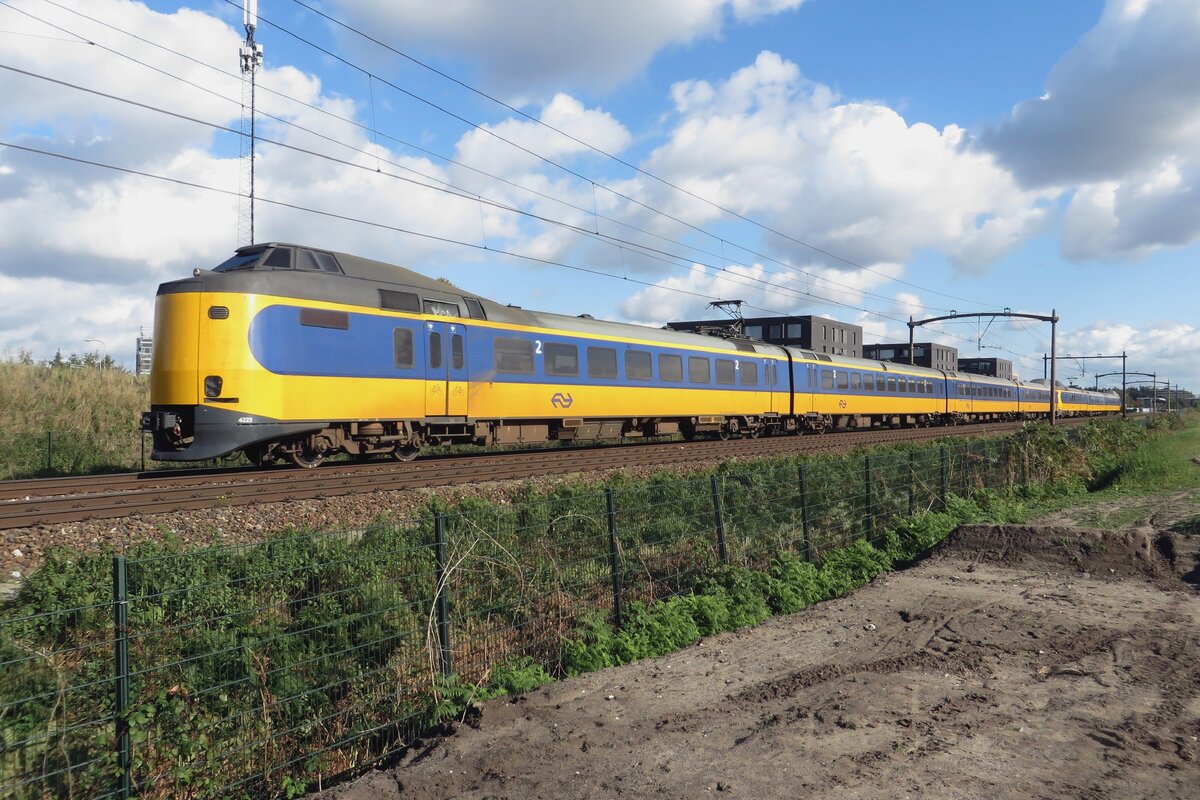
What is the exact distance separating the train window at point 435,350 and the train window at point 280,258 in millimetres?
3052

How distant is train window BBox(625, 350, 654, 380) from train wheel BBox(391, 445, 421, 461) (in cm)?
698

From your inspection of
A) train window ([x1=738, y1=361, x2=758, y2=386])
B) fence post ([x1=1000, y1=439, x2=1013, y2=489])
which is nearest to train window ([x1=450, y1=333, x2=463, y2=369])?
fence post ([x1=1000, y1=439, x2=1013, y2=489])

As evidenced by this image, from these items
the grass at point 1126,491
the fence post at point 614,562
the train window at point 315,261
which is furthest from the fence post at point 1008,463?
the train window at point 315,261

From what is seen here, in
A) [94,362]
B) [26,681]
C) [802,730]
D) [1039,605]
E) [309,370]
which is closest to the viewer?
[802,730]

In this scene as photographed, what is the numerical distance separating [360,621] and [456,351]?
973cm

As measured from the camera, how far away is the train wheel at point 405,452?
51.8 ft

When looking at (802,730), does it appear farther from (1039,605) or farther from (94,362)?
(94,362)

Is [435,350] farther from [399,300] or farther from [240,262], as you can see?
[240,262]

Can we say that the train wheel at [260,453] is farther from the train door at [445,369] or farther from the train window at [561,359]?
the train window at [561,359]

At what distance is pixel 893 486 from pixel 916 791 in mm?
8768

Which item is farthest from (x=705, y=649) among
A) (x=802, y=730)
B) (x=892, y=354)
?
(x=892, y=354)

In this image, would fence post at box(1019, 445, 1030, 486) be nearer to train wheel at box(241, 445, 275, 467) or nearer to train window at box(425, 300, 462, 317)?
train window at box(425, 300, 462, 317)

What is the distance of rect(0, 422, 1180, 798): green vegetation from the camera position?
475 centimetres

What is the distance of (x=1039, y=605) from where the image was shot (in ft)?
25.3
